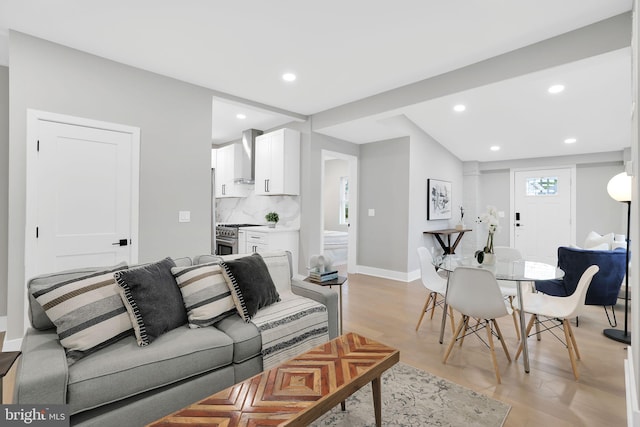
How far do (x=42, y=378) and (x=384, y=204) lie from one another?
16.2ft

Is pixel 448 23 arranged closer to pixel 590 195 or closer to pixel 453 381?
pixel 453 381

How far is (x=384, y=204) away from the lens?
5551 millimetres

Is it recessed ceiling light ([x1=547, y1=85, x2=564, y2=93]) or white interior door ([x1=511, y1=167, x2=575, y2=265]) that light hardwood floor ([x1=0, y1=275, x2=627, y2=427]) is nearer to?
recessed ceiling light ([x1=547, y1=85, x2=564, y2=93])

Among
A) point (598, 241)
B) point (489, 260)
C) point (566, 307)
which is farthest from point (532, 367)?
point (598, 241)

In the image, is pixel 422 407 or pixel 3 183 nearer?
pixel 422 407

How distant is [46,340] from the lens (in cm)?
163

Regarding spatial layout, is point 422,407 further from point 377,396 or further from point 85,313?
point 85,313

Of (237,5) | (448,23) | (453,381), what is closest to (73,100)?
(237,5)

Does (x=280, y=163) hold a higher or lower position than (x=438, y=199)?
higher

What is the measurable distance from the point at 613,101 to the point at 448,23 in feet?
10.3

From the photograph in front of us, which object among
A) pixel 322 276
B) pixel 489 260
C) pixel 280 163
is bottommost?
pixel 322 276

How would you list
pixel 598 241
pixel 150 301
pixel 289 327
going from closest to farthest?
pixel 150 301 < pixel 289 327 < pixel 598 241

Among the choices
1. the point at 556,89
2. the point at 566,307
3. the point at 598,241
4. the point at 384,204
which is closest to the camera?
the point at 566,307

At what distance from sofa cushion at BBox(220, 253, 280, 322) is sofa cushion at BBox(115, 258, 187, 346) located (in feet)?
1.10
